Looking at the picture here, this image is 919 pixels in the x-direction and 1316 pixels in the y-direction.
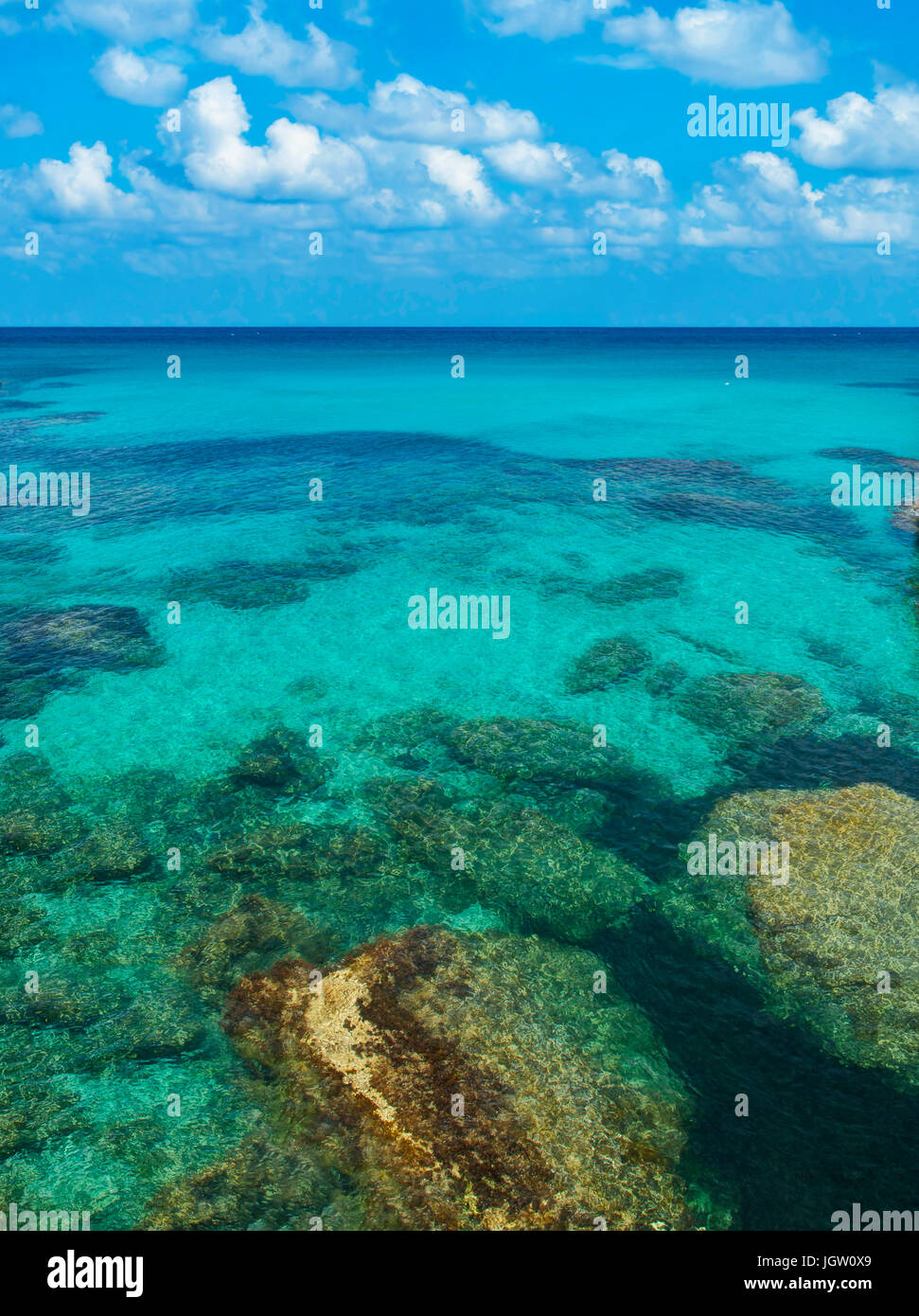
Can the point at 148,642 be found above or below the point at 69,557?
below

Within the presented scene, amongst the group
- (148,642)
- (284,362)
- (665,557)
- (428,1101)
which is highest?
(284,362)

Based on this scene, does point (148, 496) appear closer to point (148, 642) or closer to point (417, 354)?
point (148, 642)

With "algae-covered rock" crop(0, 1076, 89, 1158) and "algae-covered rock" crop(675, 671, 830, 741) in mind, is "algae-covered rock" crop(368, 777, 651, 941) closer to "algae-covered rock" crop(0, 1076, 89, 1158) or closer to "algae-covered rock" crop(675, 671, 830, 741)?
"algae-covered rock" crop(675, 671, 830, 741)

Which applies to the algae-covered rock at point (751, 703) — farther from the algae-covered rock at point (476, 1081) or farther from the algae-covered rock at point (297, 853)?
the algae-covered rock at point (297, 853)

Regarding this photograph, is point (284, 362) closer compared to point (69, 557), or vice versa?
point (69, 557)

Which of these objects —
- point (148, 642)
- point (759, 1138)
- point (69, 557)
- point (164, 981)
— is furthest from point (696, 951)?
point (69, 557)

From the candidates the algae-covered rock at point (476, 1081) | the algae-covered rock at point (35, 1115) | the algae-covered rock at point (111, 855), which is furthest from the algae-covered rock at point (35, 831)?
the algae-covered rock at point (476, 1081)
